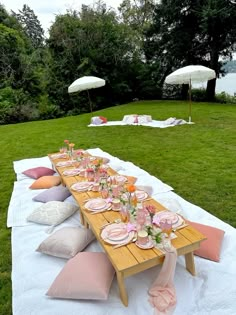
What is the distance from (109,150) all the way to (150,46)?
432 inches

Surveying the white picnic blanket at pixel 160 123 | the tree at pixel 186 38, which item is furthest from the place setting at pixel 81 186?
the tree at pixel 186 38

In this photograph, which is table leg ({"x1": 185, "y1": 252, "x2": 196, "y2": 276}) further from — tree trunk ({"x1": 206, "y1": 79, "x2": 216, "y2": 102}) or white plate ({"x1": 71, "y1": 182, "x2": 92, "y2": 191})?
tree trunk ({"x1": 206, "y1": 79, "x2": 216, "y2": 102})

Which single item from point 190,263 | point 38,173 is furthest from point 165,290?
point 38,173

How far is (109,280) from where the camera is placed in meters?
1.89

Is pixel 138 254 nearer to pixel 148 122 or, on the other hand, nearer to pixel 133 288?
pixel 133 288

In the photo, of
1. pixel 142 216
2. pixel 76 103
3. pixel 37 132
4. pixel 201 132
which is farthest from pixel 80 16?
pixel 142 216

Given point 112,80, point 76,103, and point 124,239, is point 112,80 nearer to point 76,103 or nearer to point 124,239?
point 76,103

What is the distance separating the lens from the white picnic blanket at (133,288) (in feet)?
5.83

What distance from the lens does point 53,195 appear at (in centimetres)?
341

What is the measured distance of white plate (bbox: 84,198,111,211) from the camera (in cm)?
245

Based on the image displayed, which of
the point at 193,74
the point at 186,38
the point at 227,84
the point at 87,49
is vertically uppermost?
the point at 186,38

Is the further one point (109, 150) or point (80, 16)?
point (80, 16)

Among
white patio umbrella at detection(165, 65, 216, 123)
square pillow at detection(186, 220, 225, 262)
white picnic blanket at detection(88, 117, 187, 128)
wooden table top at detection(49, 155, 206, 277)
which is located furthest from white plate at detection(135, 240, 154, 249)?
white patio umbrella at detection(165, 65, 216, 123)

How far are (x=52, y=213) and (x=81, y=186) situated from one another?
0.45m
